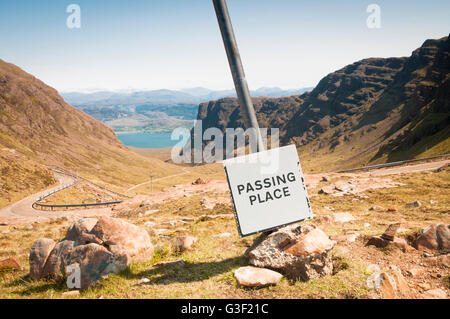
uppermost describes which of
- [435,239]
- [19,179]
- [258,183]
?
[258,183]

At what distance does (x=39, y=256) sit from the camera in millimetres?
Result: 7738

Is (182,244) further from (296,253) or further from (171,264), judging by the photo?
(296,253)

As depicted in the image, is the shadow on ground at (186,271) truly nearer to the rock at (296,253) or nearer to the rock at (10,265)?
the rock at (296,253)

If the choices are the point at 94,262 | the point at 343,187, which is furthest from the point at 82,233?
the point at 343,187

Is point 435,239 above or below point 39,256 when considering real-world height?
below

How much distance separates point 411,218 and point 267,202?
37.7ft

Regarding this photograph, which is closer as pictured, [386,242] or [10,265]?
[386,242]

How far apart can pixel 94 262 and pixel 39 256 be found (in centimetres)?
204

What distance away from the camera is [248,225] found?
7391mm

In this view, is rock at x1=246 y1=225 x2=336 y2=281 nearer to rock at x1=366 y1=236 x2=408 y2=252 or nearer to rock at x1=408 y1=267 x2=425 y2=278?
rock at x1=408 y1=267 x2=425 y2=278

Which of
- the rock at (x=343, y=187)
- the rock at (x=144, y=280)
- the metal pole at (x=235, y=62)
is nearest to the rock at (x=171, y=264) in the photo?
the rock at (x=144, y=280)

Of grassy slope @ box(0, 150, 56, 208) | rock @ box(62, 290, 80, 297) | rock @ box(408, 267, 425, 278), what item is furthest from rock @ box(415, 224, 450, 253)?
grassy slope @ box(0, 150, 56, 208)

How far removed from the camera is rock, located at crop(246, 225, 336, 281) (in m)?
6.79

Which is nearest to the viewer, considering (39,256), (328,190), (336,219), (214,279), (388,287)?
(388,287)
